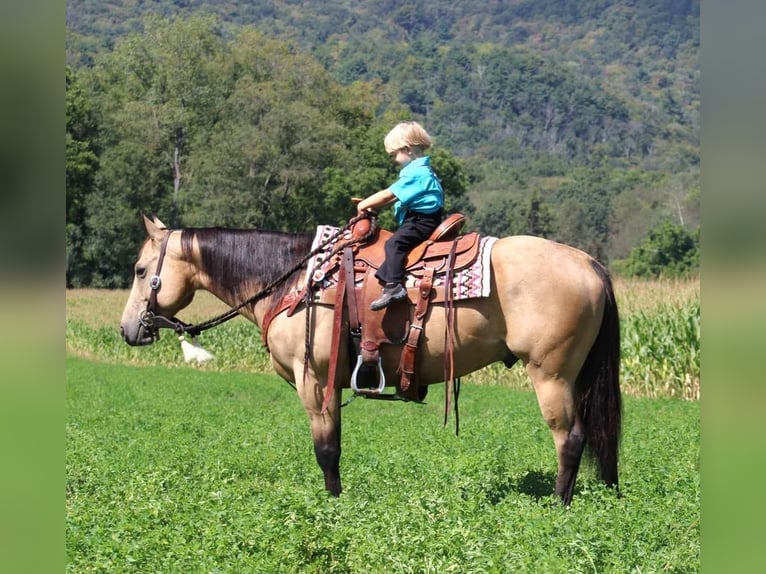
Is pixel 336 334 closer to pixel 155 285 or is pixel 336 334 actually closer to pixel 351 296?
pixel 351 296

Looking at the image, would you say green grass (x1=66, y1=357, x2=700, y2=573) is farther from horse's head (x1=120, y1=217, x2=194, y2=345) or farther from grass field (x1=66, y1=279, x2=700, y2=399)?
grass field (x1=66, y1=279, x2=700, y2=399)

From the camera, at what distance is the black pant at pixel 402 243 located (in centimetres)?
676

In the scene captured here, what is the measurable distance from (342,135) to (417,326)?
165 ft

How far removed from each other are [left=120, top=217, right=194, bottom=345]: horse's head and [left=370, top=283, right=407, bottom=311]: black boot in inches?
74.8

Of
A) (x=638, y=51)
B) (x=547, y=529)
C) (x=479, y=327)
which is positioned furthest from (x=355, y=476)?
(x=638, y=51)

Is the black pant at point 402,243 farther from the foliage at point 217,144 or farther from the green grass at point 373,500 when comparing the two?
the foliage at point 217,144

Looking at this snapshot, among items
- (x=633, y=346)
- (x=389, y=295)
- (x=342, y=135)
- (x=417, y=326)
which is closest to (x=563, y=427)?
(x=417, y=326)

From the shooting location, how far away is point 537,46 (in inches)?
7042

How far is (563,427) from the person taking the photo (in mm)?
6750

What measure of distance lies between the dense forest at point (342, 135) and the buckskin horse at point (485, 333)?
1855 millimetres

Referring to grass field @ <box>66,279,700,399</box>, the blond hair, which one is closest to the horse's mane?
the blond hair

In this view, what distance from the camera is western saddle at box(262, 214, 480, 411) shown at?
6805 millimetres

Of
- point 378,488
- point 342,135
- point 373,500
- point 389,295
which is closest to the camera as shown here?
point 389,295
